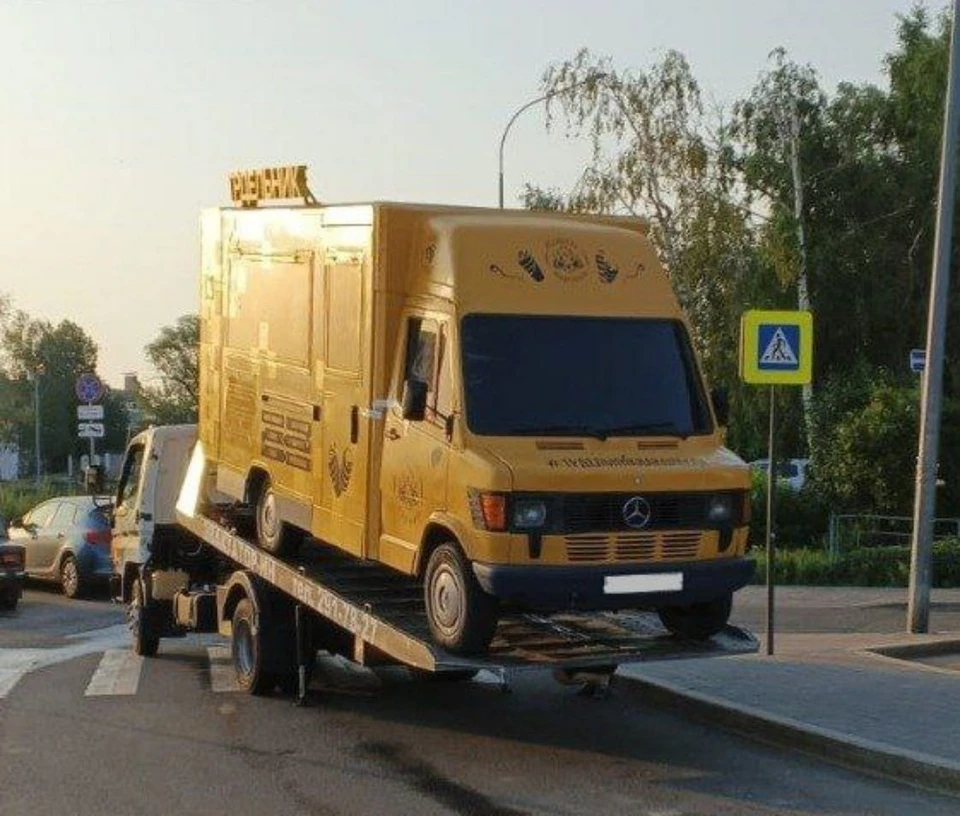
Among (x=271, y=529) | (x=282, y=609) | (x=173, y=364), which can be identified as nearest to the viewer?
A: (x=282, y=609)

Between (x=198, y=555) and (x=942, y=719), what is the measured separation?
7578 mm

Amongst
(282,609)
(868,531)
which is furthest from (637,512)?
(868,531)

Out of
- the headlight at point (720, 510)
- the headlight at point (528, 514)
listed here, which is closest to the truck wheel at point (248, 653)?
the headlight at point (528, 514)

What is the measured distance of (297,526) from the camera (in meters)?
12.4

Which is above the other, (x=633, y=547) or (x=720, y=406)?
(x=720, y=406)

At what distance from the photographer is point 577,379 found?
10.7 metres

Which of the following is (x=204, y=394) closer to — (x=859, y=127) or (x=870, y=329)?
(x=870, y=329)

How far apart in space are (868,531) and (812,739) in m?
19.6

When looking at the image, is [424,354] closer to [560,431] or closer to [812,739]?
[560,431]

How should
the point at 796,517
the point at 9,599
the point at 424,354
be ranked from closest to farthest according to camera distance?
the point at 424,354 < the point at 9,599 < the point at 796,517

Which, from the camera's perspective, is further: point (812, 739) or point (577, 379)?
point (577, 379)

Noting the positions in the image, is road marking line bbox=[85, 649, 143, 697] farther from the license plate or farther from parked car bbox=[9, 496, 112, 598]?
parked car bbox=[9, 496, 112, 598]

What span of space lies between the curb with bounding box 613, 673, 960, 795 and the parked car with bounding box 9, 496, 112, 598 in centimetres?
1325

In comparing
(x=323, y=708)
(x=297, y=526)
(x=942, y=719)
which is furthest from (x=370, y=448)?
(x=942, y=719)
